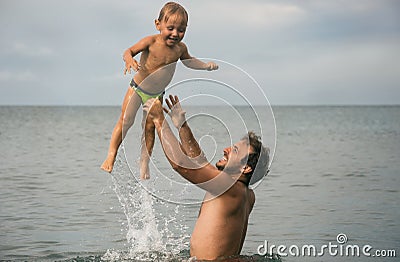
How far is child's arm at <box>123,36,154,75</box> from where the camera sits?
6.02 m

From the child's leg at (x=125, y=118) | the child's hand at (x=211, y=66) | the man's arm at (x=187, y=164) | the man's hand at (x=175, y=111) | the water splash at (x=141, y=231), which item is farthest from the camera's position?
the water splash at (x=141, y=231)

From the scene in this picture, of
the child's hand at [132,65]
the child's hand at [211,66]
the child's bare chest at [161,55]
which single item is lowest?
the child's hand at [132,65]

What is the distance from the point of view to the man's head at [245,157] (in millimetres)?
5889

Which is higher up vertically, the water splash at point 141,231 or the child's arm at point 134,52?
the child's arm at point 134,52

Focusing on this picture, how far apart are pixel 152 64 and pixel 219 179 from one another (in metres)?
1.48

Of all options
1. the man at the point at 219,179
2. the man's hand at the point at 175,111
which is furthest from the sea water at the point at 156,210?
the man's hand at the point at 175,111

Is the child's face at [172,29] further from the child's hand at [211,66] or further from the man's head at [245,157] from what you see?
the man's head at [245,157]

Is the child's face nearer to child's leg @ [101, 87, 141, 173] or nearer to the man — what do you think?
child's leg @ [101, 87, 141, 173]

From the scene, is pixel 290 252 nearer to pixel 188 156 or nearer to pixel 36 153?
pixel 188 156

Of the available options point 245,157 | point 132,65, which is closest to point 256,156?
point 245,157

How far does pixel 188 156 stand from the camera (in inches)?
219

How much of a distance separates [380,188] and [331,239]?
4.72m

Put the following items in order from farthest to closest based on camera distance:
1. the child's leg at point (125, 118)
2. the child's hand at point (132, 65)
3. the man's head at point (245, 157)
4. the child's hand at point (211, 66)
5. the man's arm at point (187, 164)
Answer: the child's leg at point (125, 118) < the child's hand at point (211, 66) < the child's hand at point (132, 65) < the man's head at point (245, 157) < the man's arm at point (187, 164)

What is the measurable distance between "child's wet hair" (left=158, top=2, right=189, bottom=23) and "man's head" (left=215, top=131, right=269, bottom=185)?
1.25 meters
